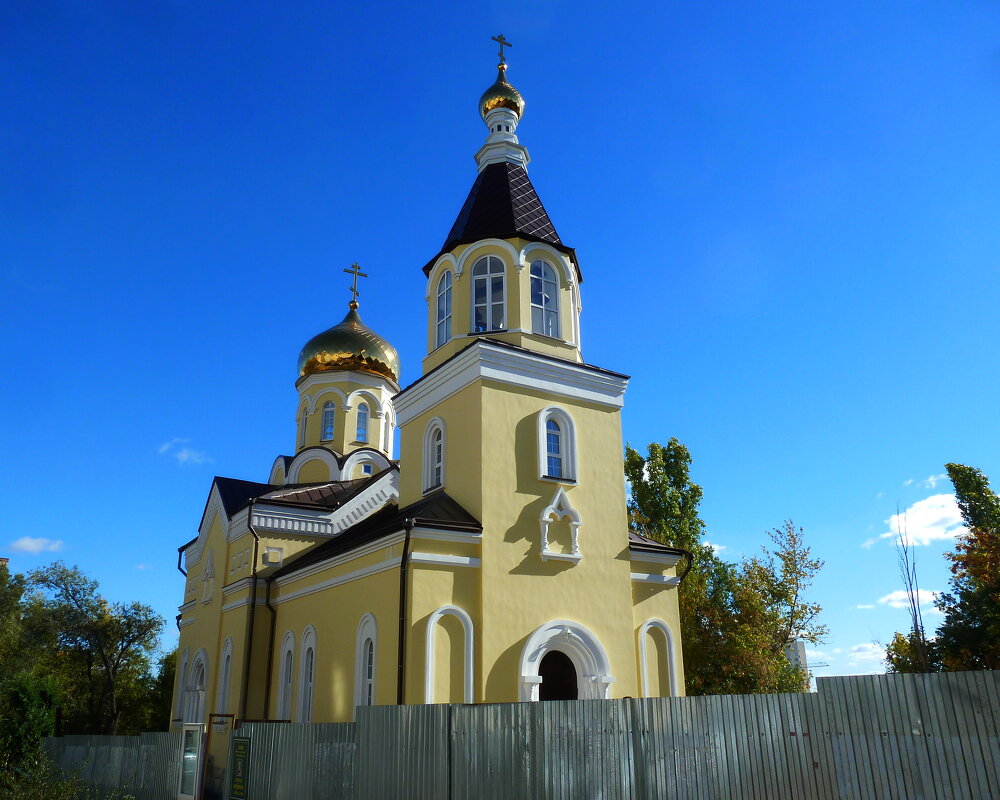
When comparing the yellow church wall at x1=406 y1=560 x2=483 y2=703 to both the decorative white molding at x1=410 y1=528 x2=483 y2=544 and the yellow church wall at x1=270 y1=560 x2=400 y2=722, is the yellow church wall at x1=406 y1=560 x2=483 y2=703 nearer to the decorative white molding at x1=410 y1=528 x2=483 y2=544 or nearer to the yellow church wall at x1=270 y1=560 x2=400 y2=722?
the decorative white molding at x1=410 y1=528 x2=483 y2=544

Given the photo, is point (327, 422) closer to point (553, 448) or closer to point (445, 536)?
point (553, 448)

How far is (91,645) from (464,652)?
32132mm

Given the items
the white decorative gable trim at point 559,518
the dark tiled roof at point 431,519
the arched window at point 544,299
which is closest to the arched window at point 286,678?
the dark tiled roof at point 431,519

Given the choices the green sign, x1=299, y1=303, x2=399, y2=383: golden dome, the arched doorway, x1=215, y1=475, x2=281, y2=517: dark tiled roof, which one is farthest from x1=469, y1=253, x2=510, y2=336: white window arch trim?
x1=299, y1=303, x2=399, y2=383: golden dome

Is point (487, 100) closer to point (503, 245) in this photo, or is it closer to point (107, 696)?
point (503, 245)

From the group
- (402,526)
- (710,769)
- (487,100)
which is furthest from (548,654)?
(487,100)

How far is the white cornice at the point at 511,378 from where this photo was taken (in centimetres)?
1563

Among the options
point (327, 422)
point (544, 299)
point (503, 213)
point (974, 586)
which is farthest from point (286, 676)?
point (974, 586)

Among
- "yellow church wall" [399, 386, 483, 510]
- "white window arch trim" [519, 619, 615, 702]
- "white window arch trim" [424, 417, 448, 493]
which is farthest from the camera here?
"white window arch trim" [424, 417, 448, 493]

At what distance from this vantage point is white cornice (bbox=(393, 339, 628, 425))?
15633 mm

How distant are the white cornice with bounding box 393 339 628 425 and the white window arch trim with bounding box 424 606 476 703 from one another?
14.7 feet

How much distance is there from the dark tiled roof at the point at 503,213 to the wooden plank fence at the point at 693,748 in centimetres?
1036

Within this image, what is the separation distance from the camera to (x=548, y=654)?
595 inches

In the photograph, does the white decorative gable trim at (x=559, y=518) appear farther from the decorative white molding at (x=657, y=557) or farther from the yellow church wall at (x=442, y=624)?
the decorative white molding at (x=657, y=557)
